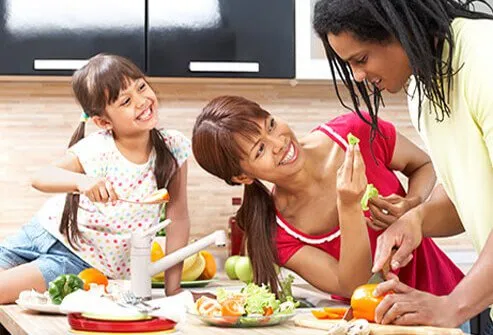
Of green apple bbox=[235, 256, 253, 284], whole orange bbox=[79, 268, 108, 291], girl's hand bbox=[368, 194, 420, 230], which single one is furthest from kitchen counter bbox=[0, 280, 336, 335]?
green apple bbox=[235, 256, 253, 284]

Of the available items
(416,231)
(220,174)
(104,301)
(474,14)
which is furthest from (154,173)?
(474,14)

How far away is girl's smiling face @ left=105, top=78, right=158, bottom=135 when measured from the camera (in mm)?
2869

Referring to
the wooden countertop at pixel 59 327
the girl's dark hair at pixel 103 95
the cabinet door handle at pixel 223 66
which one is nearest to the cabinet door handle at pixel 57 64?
the cabinet door handle at pixel 223 66

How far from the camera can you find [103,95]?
2.89 metres

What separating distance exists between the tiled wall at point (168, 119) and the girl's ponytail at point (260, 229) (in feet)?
4.01

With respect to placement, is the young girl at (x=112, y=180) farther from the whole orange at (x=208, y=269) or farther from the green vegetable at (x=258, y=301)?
the green vegetable at (x=258, y=301)

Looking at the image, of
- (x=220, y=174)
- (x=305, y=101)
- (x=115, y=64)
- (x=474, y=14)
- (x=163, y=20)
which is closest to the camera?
(x=474, y=14)

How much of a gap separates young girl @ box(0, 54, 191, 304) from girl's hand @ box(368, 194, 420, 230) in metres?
0.75

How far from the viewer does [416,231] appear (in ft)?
7.09

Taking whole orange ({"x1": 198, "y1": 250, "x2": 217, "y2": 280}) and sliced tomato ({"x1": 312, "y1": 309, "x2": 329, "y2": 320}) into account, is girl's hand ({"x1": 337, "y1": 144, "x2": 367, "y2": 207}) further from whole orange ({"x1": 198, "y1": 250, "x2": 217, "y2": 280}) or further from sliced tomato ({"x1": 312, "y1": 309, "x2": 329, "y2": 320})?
whole orange ({"x1": 198, "y1": 250, "x2": 217, "y2": 280})

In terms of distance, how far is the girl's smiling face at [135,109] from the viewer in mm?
2869

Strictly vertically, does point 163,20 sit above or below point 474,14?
below

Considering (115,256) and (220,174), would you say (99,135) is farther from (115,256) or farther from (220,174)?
(220,174)

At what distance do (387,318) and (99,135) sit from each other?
Answer: 4.26 ft
